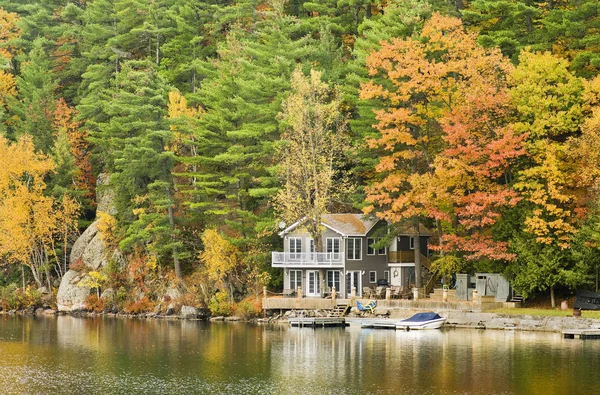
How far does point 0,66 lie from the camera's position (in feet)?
334

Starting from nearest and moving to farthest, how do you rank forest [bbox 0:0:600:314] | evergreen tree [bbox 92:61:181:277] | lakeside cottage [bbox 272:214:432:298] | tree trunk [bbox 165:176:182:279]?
forest [bbox 0:0:600:314], lakeside cottage [bbox 272:214:432:298], tree trunk [bbox 165:176:182:279], evergreen tree [bbox 92:61:181:277]

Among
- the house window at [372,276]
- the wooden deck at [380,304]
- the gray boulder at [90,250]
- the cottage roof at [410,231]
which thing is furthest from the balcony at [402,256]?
the gray boulder at [90,250]

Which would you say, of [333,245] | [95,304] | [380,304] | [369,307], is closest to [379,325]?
[369,307]

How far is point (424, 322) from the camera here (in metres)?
63.3

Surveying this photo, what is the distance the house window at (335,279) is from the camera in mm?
74875

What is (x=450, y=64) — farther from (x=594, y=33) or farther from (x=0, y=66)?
(x=0, y=66)

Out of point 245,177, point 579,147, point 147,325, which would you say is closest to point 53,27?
point 245,177

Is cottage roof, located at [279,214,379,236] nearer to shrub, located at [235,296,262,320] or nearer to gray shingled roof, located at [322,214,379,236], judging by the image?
gray shingled roof, located at [322,214,379,236]

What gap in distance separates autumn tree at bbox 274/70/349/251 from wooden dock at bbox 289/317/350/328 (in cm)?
807

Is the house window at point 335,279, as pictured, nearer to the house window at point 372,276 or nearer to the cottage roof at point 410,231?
the house window at point 372,276

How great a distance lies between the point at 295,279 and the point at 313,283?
4.75 feet

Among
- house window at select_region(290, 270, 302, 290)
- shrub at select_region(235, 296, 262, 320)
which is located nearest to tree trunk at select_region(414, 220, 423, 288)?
house window at select_region(290, 270, 302, 290)

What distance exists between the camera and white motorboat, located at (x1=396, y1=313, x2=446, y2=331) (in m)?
63.3

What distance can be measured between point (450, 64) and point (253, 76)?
1911cm
